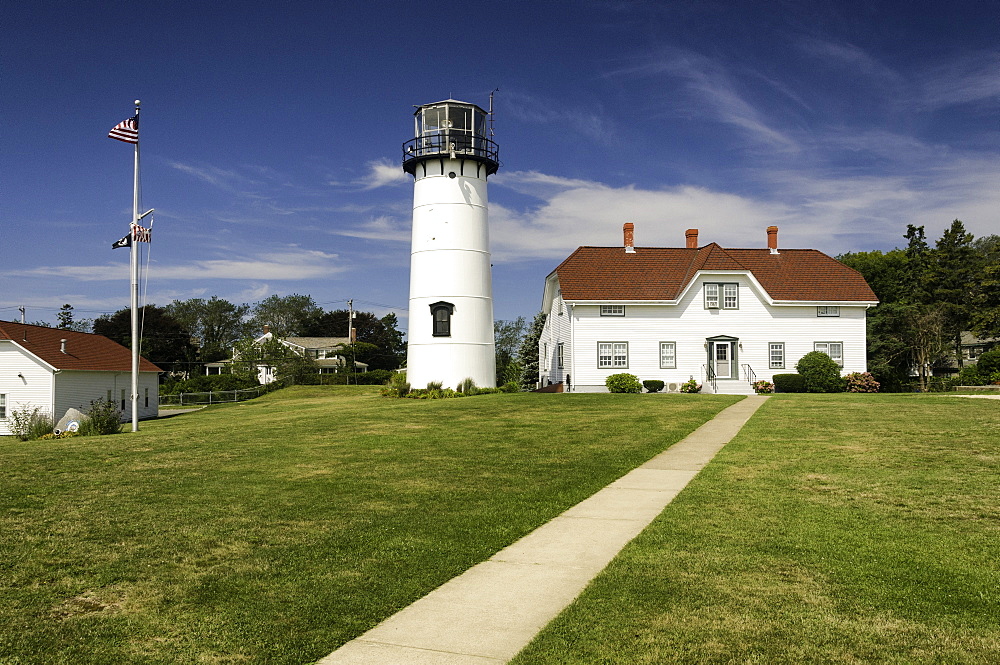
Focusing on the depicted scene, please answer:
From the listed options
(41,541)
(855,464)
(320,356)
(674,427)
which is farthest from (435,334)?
(320,356)

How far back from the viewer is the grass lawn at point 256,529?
5.45 meters

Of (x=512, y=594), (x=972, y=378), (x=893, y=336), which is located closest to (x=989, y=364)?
(x=972, y=378)

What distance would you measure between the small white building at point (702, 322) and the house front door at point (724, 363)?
1.9 inches

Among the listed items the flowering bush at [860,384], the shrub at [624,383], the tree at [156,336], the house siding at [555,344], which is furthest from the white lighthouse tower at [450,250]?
the tree at [156,336]

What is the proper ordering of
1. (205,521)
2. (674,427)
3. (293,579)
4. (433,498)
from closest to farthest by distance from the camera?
1. (293,579)
2. (205,521)
3. (433,498)
4. (674,427)

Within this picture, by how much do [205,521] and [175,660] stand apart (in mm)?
3956

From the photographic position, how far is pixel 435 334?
35.2 metres

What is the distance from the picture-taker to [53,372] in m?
32.4

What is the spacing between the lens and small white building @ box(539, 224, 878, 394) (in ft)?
120

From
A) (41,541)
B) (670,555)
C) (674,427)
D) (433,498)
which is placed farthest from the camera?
(674,427)

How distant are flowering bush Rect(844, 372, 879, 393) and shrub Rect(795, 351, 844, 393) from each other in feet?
2.99

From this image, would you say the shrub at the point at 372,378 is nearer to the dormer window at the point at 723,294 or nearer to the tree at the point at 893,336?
the dormer window at the point at 723,294

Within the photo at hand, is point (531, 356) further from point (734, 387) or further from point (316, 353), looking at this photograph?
point (316, 353)

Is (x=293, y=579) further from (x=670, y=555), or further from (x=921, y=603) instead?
(x=921, y=603)
